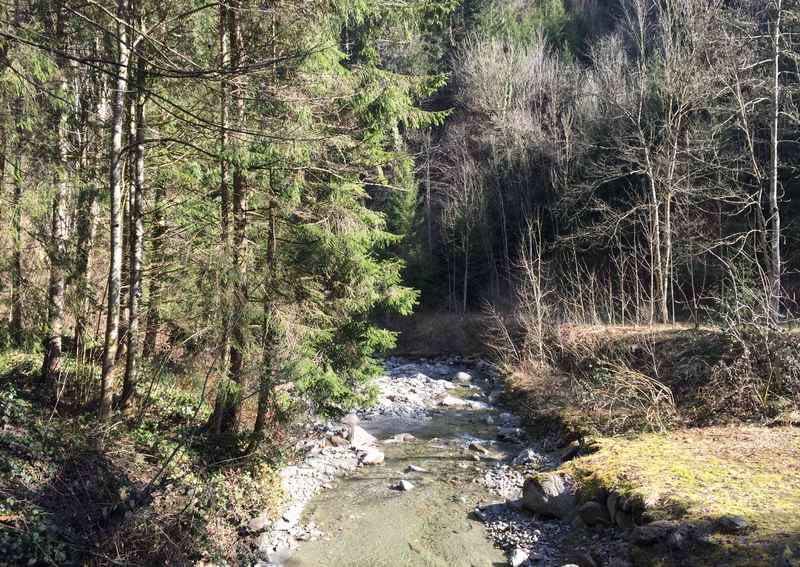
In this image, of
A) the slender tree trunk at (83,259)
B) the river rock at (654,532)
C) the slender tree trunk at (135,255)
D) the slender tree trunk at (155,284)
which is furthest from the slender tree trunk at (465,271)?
the river rock at (654,532)

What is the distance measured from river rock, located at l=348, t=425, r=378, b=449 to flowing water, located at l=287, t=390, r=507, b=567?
0.33m

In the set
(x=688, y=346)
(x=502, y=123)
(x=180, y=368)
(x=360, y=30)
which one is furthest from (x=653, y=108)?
(x=180, y=368)

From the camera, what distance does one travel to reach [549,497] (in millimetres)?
7684

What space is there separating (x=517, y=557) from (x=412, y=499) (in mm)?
2422

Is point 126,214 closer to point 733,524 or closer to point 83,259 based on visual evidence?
point 83,259

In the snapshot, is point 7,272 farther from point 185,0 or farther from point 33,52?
point 185,0

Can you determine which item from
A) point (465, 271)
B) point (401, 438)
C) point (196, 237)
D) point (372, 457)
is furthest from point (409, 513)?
point (465, 271)

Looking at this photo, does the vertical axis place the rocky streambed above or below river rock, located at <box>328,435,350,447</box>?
below

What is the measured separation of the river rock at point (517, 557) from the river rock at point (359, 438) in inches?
192

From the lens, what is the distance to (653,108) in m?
22.5

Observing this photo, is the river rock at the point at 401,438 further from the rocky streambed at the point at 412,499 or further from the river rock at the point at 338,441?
the river rock at the point at 338,441

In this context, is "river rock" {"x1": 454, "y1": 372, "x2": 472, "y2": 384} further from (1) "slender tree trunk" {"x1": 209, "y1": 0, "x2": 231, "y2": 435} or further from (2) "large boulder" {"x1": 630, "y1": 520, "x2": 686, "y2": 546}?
(2) "large boulder" {"x1": 630, "y1": 520, "x2": 686, "y2": 546}

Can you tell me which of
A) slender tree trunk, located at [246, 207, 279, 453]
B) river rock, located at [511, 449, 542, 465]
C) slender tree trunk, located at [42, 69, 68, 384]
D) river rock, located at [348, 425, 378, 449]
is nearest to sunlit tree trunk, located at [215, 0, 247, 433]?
slender tree trunk, located at [246, 207, 279, 453]

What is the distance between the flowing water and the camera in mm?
7000
